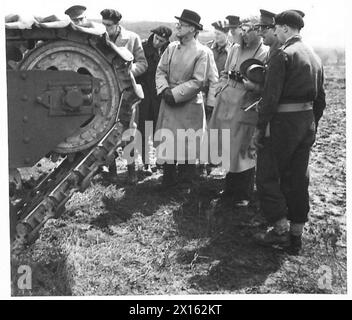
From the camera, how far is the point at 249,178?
666 cm

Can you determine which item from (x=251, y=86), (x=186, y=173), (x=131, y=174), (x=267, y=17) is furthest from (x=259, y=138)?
(x=131, y=174)

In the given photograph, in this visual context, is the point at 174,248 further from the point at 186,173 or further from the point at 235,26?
the point at 235,26

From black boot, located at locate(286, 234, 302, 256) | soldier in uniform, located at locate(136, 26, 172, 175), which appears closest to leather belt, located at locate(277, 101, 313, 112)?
black boot, located at locate(286, 234, 302, 256)

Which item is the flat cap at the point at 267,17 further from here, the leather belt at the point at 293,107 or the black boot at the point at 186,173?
the black boot at the point at 186,173

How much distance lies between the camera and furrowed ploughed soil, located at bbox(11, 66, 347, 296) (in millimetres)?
5004

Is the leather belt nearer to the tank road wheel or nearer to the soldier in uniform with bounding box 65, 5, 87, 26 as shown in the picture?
the tank road wheel

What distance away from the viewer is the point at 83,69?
5258mm

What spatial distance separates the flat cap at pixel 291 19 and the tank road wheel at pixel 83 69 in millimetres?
1558

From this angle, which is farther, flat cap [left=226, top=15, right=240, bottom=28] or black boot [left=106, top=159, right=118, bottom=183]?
black boot [left=106, top=159, right=118, bottom=183]

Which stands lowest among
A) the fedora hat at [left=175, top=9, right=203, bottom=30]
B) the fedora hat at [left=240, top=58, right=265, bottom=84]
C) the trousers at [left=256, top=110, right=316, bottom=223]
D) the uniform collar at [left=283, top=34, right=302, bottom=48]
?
the trousers at [left=256, top=110, right=316, bottom=223]

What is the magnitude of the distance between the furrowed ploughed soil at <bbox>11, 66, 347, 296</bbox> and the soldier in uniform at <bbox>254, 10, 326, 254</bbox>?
34 centimetres

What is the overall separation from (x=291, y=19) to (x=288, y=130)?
97 centimetres

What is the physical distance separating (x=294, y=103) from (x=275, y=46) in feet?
2.50

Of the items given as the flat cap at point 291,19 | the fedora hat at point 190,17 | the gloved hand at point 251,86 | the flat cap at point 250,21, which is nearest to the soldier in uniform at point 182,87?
the fedora hat at point 190,17
